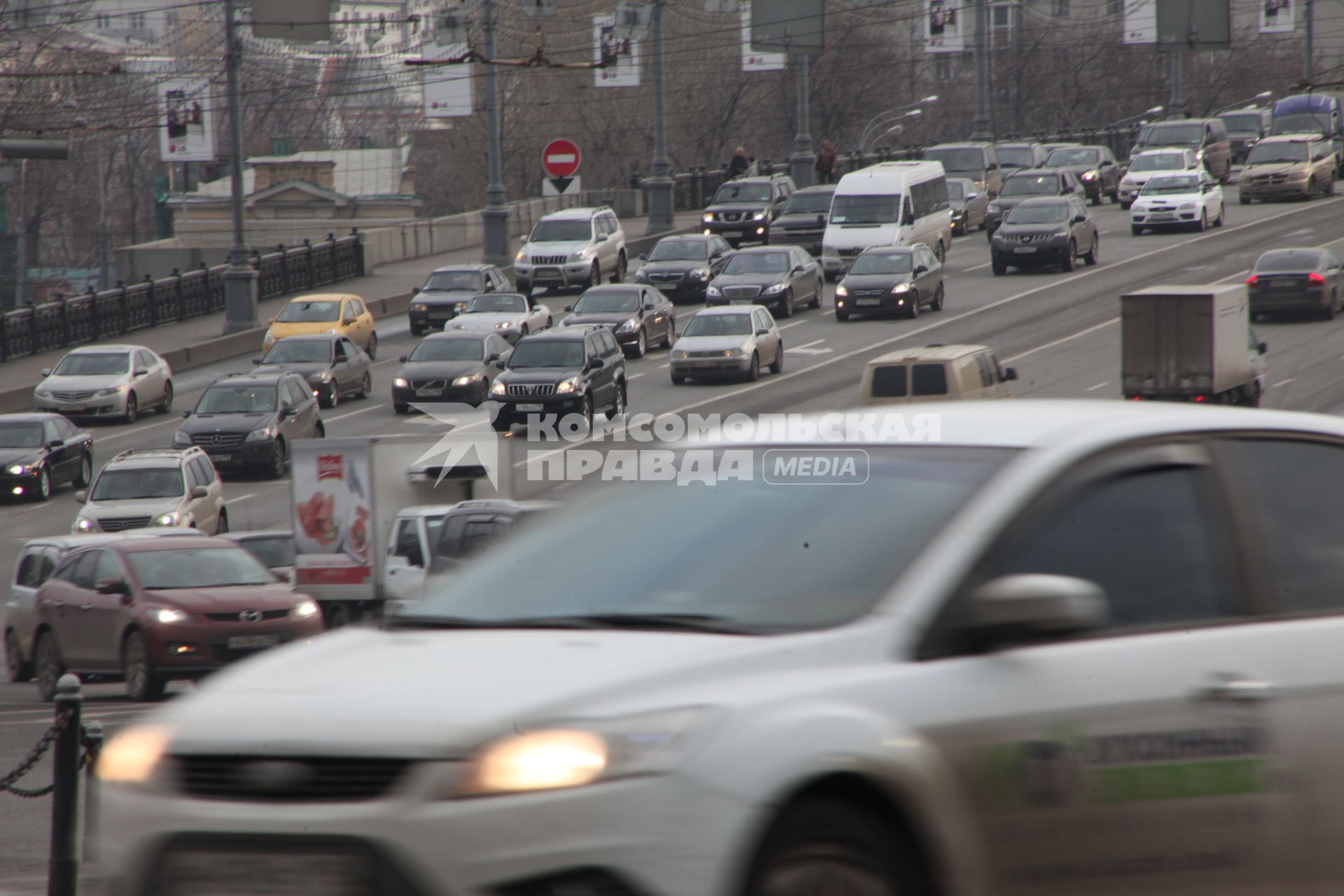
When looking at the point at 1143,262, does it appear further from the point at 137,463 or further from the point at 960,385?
the point at 137,463

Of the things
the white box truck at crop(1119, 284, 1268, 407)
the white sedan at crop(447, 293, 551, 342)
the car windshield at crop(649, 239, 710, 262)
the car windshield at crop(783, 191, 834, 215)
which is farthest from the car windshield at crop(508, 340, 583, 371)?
the car windshield at crop(783, 191, 834, 215)

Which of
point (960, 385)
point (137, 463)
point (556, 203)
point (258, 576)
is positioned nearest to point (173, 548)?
point (258, 576)

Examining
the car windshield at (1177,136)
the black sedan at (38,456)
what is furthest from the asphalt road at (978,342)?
the car windshield at (1177,136)

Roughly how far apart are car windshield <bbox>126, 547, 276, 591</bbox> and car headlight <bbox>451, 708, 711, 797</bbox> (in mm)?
14435

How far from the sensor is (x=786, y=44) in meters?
45.0

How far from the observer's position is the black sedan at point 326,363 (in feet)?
125

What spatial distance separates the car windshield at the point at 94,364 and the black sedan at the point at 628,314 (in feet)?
31.2

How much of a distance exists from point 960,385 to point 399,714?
970 inches

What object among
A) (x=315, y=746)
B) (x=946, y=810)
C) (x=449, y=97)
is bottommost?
(x=946, y=810)

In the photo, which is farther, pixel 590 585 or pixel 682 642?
pixel 590 585

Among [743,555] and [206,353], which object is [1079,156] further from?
[743,555]

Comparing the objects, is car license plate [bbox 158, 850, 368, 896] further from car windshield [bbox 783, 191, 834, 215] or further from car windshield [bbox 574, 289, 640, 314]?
car windshield [bbox 783, 191, 834, 215]

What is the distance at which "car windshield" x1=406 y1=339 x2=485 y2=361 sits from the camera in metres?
37.1

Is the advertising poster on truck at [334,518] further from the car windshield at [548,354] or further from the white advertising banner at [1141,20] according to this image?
the white advertising banner at [1141,20]
